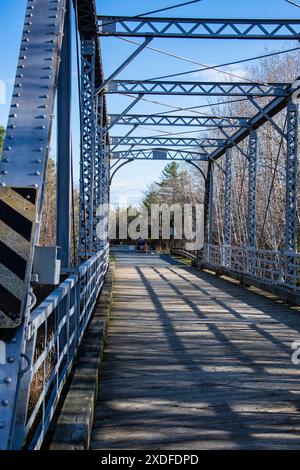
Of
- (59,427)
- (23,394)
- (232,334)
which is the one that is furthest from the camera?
(232,334)

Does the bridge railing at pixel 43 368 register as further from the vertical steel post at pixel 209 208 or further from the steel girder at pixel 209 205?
the steel girder at pixel 209 205

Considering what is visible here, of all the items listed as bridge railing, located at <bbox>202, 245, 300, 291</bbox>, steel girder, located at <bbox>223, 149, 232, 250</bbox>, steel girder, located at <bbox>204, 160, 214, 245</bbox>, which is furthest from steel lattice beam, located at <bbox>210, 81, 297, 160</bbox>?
bridge railing, located at <bbox>202, 245, 300, 291</bbox>

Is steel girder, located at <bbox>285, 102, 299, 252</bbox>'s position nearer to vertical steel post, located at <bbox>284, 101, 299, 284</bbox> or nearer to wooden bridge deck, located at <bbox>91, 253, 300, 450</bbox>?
vertical steel post, located at <bbox>284, 101, 299, 284</bbox>

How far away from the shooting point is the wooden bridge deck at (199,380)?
4.05 metres

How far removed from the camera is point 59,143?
530 centimetres

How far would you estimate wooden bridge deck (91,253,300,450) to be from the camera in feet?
13.3

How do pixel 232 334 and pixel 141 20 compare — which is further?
pixel 141 20

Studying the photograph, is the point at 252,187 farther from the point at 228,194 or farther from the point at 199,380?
the point at 199,380

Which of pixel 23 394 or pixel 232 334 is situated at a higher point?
pixel 23 394

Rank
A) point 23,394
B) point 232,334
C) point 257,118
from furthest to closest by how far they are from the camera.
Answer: point 257,118 → point 232,334 → point 23,394

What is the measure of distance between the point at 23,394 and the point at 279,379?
3698 millimetres

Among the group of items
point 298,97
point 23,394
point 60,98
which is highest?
point 298,97
